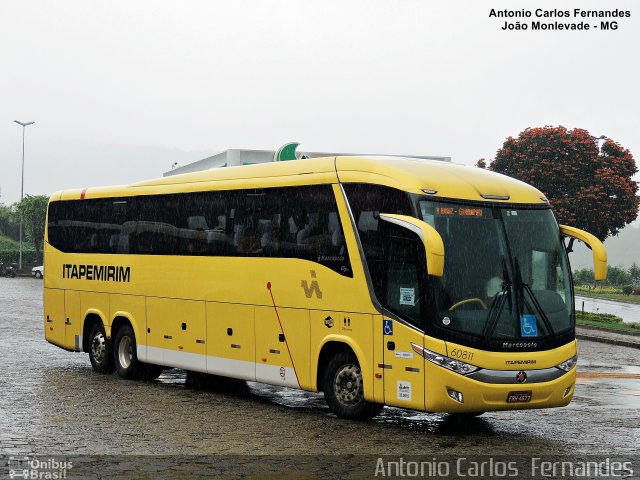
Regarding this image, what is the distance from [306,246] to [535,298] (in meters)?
3.25

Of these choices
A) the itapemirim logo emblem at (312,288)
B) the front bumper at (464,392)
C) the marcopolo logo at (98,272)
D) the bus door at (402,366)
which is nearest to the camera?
the front bumper at (464,392)

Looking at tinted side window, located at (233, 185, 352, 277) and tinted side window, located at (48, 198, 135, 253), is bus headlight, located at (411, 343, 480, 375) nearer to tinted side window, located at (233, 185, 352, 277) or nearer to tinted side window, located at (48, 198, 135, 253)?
tinted side window, located at (233, 185, 352, 277)

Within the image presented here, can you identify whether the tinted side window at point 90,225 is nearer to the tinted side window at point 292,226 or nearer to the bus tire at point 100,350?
the bus tire at point 100,350

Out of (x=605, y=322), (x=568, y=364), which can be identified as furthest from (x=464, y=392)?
(x=605, y=322)

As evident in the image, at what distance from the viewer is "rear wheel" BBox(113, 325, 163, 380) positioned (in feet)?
63.1

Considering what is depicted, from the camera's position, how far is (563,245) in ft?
46.4

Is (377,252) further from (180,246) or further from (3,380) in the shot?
(3,380)

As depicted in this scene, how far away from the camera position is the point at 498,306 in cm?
1309

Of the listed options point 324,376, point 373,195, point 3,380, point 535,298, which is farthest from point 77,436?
point 3,380

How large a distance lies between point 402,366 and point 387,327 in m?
0.54

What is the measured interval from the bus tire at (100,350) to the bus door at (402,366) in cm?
781

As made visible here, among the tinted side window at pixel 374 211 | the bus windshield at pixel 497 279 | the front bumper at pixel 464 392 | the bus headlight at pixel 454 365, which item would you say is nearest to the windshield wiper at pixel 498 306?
the bus windshield at pixel 497 279

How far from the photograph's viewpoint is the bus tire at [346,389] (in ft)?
45.9

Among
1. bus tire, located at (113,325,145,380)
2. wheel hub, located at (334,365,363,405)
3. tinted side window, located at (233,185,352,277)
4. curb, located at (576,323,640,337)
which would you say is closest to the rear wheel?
bus tire, located at (113,325,145,380)
